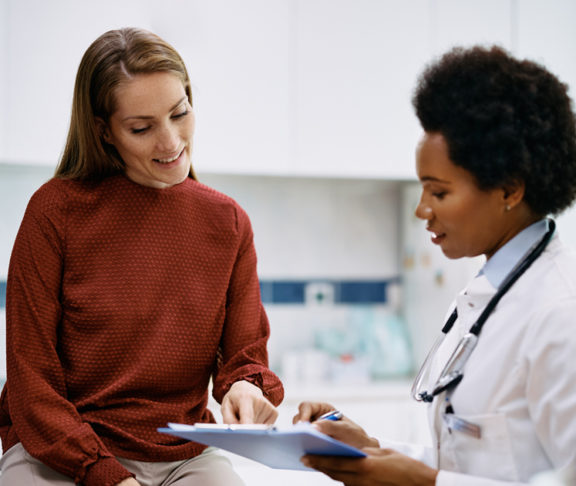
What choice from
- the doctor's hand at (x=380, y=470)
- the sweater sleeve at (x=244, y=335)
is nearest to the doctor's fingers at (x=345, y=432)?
the doctor's hand at (x=380, y=470)

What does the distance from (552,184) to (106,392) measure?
0.91 metres

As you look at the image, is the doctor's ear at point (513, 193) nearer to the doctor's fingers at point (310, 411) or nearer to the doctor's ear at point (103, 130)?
the doctor's fingers at point (310, 411)

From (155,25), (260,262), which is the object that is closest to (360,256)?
(260,262)

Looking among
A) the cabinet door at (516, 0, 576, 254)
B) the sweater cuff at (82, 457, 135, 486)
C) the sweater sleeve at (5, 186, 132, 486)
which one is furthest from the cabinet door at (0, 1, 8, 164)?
the cabinet door at (516, 0, 576, 254)

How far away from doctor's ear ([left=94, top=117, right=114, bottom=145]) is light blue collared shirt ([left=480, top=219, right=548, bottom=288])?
0.83 metres

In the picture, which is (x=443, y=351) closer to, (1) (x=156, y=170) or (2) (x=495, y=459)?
(2) (x=495, y=459)

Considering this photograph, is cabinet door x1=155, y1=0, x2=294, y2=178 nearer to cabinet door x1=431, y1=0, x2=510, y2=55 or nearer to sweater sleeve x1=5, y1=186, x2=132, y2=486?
cabinet door x1=431, y1=0, x2=510, y2=55

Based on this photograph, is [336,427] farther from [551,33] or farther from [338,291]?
[551,33]

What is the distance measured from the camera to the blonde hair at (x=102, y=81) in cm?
132

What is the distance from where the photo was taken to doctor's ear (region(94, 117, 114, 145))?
4.53 ft

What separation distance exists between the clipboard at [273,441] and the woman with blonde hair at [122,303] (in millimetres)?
185

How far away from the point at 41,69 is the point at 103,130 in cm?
124

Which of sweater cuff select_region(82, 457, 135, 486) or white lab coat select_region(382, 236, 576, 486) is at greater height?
white lab coat select_region(382, 236, 576, 486)

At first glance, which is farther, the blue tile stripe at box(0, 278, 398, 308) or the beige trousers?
the blue tile stripe at box(0, 278, 398, 308)
